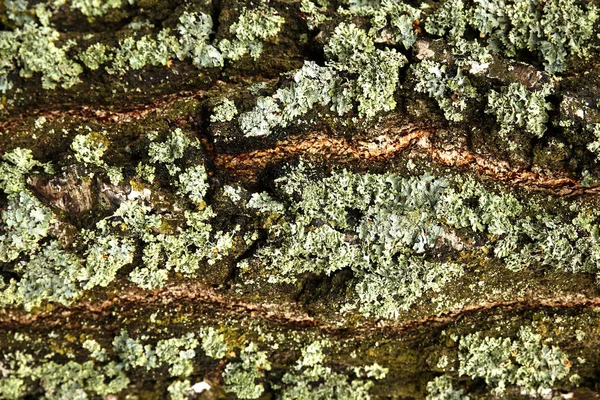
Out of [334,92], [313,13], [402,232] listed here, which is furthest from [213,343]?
→ [313,13]

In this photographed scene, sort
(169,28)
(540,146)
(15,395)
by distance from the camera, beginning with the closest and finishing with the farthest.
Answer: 1. (15,395)
2. (540,146)
3. (169,28)

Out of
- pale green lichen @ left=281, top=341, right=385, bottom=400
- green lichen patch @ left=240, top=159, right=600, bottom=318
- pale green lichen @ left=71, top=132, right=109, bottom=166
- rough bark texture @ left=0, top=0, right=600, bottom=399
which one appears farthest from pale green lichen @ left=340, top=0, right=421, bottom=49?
pale green lichen @ left=281, top=341, right=385, bottom=400

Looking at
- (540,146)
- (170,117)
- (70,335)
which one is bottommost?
(70,335)

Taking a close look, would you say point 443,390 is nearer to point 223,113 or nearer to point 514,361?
point 514,361

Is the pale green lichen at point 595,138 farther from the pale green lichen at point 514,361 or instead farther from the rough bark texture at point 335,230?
the pale green lichen at point 514,361

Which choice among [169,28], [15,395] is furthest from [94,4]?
[15,395]

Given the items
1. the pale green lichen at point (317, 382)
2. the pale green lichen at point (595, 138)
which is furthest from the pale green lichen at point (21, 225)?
the pale green lichen at point (595, 138)

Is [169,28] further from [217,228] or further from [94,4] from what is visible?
[217,228]
